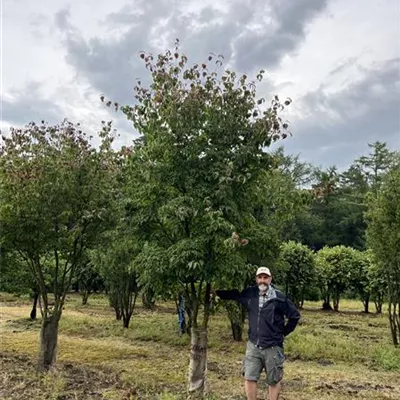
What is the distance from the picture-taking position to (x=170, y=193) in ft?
22.1

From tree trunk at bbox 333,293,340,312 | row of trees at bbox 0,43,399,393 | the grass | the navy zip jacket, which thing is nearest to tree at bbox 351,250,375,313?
tree trunk at bbox 333,293,340,312

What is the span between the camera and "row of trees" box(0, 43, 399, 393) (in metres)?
6.35

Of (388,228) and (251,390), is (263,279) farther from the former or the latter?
(388,228)

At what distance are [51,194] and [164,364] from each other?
4112 millimetres

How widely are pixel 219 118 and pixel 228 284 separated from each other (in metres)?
2.38

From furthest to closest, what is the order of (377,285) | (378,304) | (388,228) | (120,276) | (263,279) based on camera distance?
1. (378,304)
2. (377,285)
3. (120,276)
4. (388,228)
5. (263,279)

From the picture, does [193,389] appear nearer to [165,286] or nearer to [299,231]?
[165,286]

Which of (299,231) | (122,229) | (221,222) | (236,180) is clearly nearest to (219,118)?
(236,180)

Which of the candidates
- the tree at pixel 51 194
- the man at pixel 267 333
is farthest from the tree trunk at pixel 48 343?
the man at pixel 267 333

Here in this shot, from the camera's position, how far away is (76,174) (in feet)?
25.5

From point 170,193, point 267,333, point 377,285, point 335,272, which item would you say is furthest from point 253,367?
point 335,272

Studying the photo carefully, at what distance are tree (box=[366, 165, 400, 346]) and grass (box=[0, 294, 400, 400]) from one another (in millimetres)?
1940

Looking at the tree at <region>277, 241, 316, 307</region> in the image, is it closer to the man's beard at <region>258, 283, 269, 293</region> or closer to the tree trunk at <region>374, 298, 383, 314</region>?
the tree trunk at <region>374, 298, 383, 314</region>

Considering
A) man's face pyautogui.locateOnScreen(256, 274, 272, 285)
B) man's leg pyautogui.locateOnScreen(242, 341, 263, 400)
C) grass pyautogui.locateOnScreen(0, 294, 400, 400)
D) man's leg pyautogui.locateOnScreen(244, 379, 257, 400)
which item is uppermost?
man's face pyautogui.locateOnScreen(256, 274, 272, 285)
